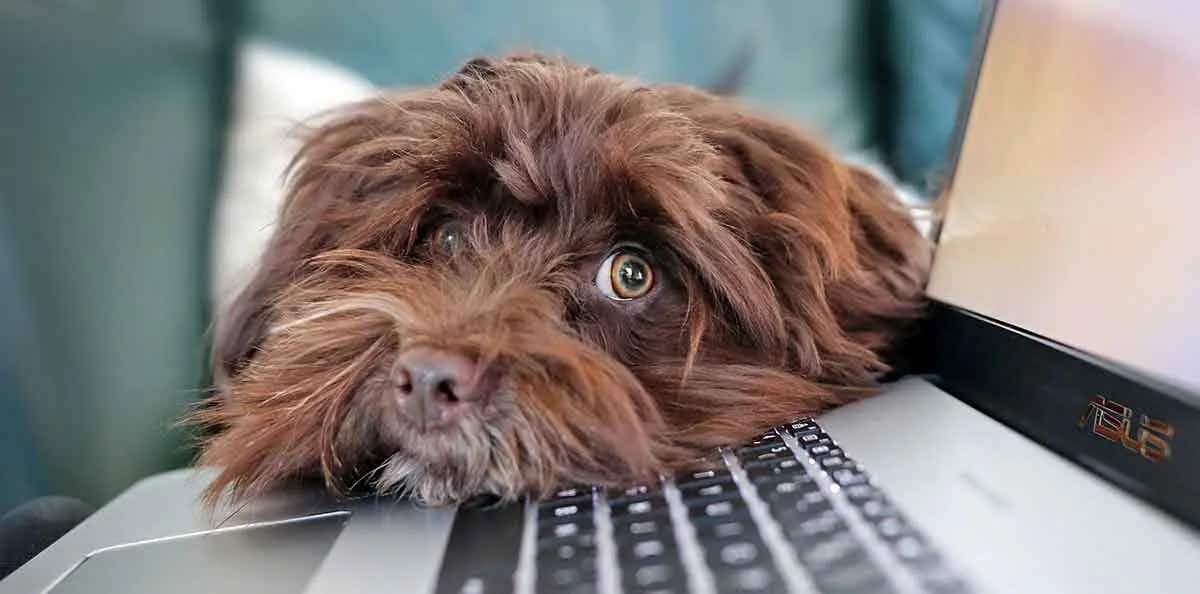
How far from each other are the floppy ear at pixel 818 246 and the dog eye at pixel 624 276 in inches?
6.6

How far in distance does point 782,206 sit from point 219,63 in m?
1.56

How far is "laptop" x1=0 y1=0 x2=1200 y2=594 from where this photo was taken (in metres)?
0.78

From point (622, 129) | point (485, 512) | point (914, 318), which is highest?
point (622, 129)

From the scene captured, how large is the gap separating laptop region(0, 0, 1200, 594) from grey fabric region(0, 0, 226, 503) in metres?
0.27

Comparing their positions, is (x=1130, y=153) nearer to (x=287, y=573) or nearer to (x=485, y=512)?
(x=485, y=512)

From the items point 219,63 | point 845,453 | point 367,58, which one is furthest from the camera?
point 367,58

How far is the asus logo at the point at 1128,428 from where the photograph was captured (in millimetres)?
868

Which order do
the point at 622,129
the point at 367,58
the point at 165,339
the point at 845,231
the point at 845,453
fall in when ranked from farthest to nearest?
the point at 367,58 < the point at 165,339 < the point at 845,231 < the point at 622,129 < the point at 845,453

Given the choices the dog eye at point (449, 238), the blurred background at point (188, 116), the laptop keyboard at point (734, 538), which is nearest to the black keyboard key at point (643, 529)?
the laptop keyboard at point (734, 538)

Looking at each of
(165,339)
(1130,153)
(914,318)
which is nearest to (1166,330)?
(1130,153)

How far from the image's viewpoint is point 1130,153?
966mm

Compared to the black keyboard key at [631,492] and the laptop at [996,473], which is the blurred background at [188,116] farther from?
the black keyboard key at [631,492]

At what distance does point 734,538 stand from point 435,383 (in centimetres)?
36

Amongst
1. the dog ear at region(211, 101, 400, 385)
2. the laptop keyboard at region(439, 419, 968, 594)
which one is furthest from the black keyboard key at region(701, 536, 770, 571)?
the dog ear at region(211, 101, 400, 385)
